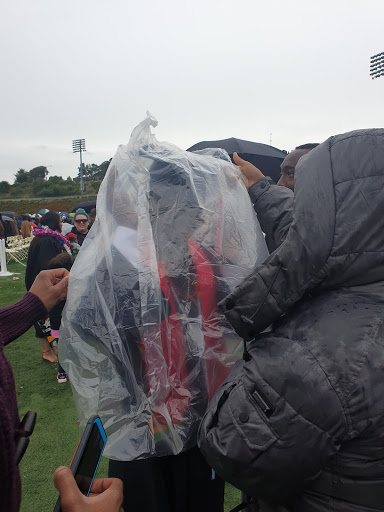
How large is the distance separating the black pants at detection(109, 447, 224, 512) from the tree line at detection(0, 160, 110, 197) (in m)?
43.6

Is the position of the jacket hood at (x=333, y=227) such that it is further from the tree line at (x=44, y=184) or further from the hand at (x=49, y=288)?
the tree line at (x=44, y=184)

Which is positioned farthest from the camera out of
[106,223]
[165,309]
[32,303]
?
[32,303]

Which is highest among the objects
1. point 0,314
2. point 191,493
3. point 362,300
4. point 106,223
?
point 106,223

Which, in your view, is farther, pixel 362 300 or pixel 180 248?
pixel 180 248

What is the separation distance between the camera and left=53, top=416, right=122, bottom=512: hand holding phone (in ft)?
2.78

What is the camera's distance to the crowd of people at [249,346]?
0.80 meters

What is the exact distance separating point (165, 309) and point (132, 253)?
0.21 meters

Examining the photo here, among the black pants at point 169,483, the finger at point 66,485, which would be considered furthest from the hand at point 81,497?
the black pants at point 169,483

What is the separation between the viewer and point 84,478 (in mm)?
948

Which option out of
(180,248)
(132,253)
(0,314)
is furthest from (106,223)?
(0,314)

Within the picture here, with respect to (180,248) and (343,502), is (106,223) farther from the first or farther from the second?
(343,502)

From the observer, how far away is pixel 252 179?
4.61 ft

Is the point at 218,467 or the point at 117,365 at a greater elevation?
the point at 117,365

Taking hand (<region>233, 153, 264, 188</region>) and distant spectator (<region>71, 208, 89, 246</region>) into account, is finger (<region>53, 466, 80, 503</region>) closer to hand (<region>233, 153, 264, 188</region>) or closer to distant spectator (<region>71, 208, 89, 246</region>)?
hand (<region>233, 153, 264, 188</region>)
